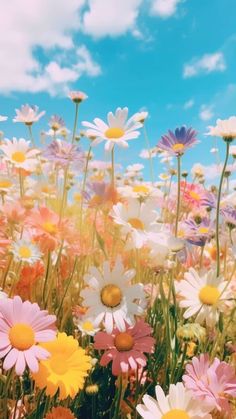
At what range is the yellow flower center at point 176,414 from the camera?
92cm

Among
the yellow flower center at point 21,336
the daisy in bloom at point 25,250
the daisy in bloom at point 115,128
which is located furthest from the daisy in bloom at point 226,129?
the yellow flower center at point 21,336

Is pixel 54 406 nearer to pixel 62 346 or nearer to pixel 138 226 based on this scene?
pixel 62 346

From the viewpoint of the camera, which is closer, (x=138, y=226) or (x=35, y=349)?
(x=35, y=349)

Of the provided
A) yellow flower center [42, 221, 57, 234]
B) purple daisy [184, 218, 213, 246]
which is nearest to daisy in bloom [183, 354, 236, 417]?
purple daisy [184, 218, 213, 246]

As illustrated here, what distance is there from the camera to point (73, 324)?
1.27 metres

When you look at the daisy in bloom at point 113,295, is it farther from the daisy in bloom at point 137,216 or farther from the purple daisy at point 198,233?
the purple daisy at point 198,233

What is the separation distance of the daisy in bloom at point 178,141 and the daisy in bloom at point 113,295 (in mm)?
291

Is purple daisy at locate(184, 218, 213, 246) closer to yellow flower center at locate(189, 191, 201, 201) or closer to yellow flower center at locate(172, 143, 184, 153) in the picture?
yellow flower center at locate(172, 143, 184, 153)

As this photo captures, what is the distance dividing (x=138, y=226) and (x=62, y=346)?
25 cm

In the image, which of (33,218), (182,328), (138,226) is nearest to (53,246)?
(33,218)

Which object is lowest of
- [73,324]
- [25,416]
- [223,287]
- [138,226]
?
[25,416]

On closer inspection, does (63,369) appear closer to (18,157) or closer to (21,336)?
(21,336)

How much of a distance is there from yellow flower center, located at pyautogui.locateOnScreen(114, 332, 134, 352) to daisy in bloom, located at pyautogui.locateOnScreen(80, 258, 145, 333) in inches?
1.2

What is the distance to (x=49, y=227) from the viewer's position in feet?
3.77
